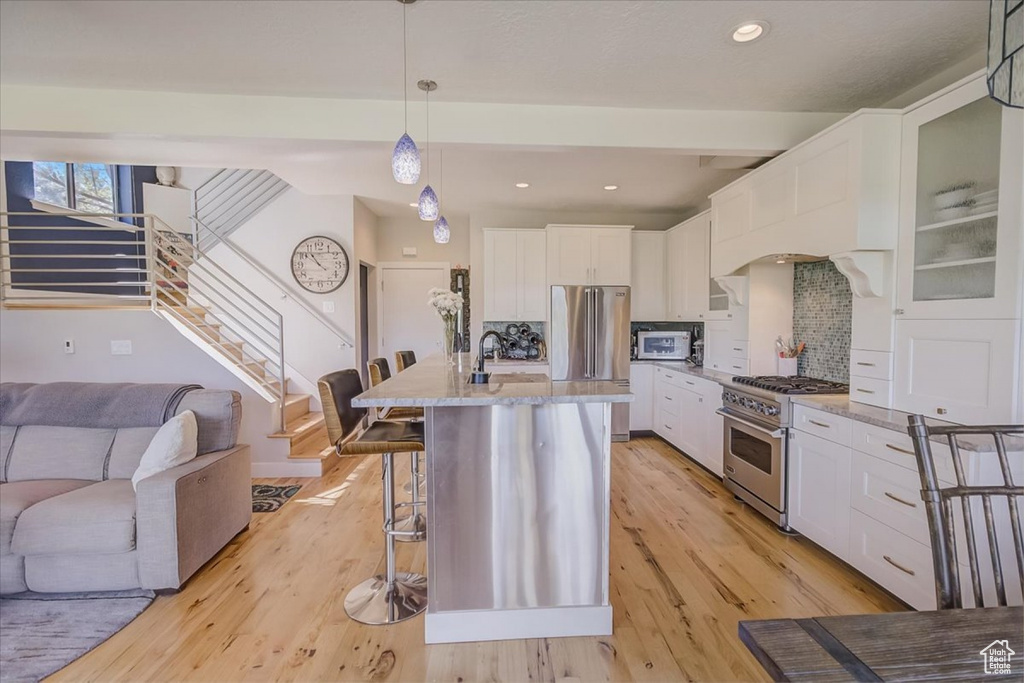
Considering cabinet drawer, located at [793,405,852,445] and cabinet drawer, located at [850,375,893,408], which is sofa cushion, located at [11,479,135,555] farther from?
cabinet drawer, located at [850,375,893,408]

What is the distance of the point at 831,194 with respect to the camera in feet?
8.20

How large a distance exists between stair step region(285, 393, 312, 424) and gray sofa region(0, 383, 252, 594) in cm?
174

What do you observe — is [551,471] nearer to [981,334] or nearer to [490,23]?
[981,334]

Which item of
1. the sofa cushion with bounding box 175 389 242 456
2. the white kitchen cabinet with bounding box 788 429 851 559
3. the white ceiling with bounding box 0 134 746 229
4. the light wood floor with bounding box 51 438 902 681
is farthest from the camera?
the white ceiling with bounding box 0 134 746 229

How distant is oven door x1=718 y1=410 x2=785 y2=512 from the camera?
2.81 metres

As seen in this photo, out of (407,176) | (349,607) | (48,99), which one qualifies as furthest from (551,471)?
(48,99)

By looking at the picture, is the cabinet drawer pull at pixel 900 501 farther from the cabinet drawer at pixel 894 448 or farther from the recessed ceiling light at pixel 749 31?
the recessed ceiling light at pixel 749 31

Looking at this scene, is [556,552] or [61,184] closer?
[556,552]

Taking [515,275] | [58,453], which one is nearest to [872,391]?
[515,275]

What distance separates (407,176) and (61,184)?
5154 millimetres

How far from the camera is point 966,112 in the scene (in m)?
1.98

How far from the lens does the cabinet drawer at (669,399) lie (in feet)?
14.8

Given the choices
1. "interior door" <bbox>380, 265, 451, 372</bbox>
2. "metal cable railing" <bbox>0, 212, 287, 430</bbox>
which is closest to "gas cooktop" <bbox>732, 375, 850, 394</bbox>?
"metal cable railing" <bbox>0, 212, 287, 430</bbox>

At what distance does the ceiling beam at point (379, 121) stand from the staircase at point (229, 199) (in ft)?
7.86
